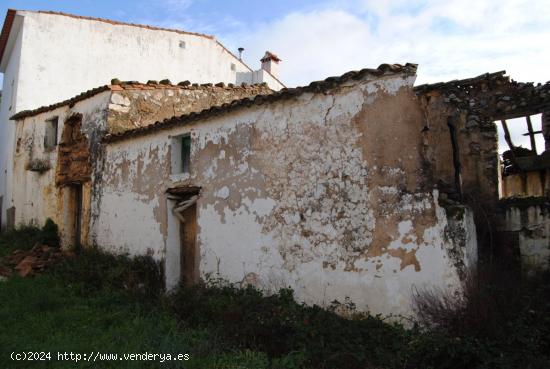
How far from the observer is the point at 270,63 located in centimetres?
1922

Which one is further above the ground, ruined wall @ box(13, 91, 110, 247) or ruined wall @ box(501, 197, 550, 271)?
ruined wall @ box(13, 91, 110, 247)

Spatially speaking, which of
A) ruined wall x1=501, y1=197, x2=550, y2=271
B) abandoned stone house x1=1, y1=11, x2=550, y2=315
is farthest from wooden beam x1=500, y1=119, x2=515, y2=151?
ruined wall x1=501, y1=197, x2=550, y2=271

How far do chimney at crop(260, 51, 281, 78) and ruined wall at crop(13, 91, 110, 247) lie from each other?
30.9 ft

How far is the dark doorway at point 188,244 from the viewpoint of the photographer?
8.60 metres

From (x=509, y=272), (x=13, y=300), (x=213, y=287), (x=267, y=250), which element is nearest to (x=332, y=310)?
(x=267, y=250)

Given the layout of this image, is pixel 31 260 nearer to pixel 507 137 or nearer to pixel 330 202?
pixel 330 202

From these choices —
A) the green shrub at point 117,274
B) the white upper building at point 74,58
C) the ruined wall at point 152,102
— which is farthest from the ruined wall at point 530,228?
the white upper building at point 74,58

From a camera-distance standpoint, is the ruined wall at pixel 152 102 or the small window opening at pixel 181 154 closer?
the small window opening at pixel 181 154

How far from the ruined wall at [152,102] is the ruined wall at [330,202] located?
335 cm

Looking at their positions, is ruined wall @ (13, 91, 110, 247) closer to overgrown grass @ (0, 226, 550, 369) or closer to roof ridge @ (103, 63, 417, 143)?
roof ridge @ (103, 63, 417, 143)

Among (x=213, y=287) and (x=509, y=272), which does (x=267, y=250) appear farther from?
(x=509, y=272)

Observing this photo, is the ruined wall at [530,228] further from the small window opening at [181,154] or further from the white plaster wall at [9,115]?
the white plaster wall at [9,115]

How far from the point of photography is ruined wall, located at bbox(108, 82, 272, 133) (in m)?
10.8

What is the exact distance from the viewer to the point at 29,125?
14227 mm
